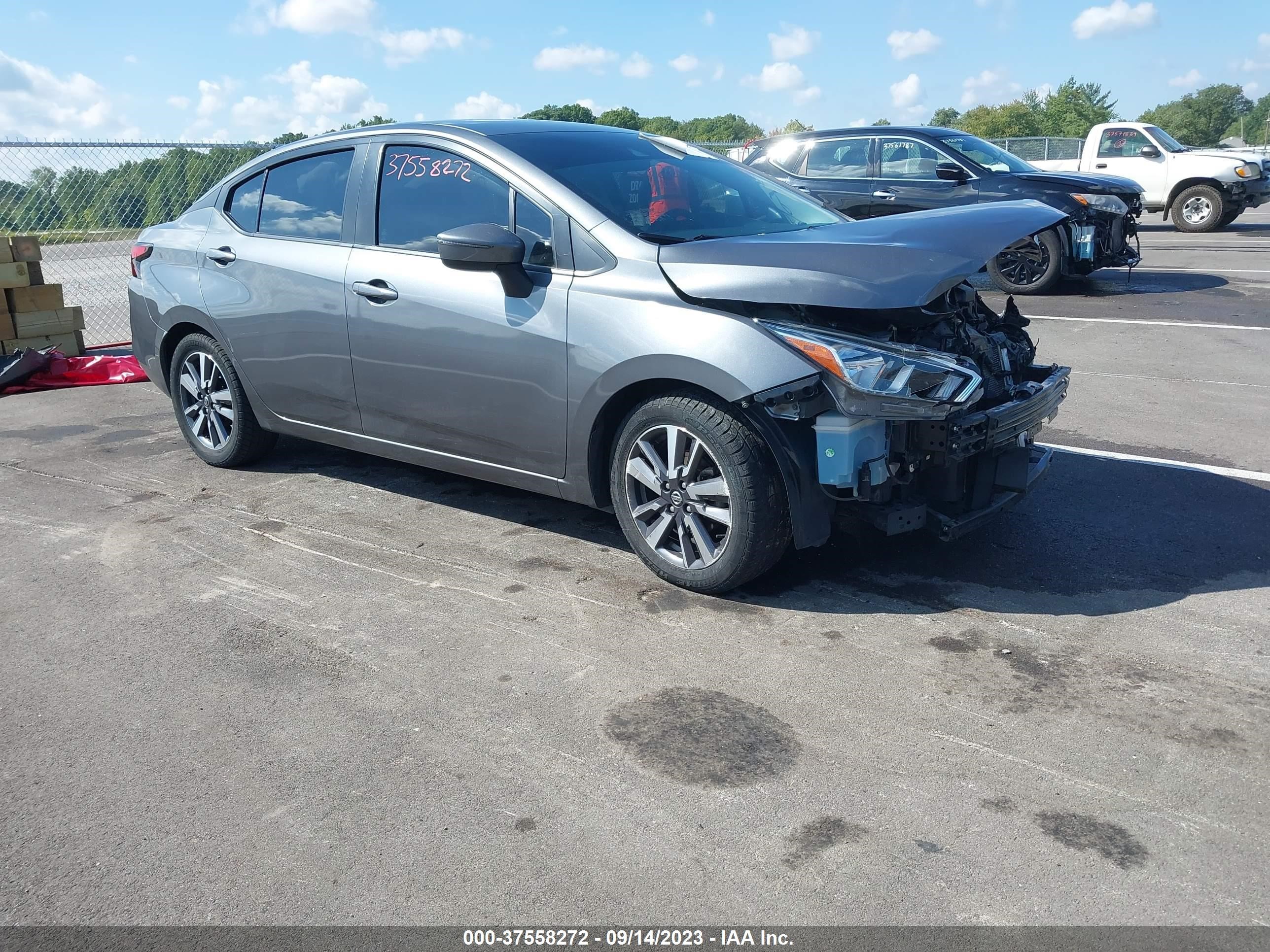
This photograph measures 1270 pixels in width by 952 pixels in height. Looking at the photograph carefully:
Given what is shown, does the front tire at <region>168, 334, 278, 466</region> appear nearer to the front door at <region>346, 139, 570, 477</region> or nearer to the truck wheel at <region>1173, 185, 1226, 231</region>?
the front door at <region>346, 139, 570, 477</region>

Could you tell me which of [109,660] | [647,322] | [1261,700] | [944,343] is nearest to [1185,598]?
[1261,700]

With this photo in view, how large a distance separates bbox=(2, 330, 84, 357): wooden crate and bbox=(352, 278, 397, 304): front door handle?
20.9ft

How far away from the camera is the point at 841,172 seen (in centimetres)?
1283

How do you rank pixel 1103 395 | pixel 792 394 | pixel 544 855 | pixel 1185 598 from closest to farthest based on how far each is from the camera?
pixel 544 855
pixel 792 394
pixel 1185 598
pixel 1103 395

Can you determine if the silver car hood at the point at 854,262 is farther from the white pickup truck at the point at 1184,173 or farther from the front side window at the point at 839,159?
the white pickup truck at the point at 1184,173

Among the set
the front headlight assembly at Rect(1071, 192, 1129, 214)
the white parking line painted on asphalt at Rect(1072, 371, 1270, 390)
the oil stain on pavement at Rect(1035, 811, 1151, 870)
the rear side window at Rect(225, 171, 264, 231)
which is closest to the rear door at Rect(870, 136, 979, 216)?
the front headlight assembly at Rect(1071, 192, 1129, 214)

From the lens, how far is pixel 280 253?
5418mm

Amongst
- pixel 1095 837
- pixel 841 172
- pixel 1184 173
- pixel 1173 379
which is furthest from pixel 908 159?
pixel 1095 837

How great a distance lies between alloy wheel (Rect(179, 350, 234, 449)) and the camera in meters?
6.03

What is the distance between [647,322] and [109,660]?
2289 millimetres

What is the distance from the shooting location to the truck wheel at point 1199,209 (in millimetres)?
19078

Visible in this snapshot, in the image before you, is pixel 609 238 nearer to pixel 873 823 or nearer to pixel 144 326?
pixel 873 823

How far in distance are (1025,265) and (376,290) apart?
9367 mm

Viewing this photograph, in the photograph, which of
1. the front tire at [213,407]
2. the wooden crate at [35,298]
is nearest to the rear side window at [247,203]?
the front tire at [213,407]
